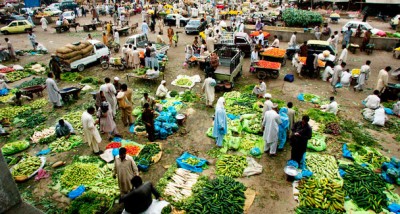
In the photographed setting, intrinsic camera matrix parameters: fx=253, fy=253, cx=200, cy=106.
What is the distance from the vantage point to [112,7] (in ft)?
109

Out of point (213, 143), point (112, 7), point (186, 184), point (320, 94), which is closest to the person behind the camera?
point (186, 184)

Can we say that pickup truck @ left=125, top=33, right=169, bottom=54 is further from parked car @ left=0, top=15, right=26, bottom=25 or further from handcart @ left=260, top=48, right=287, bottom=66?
parked car @ left=0, top=15, right=26, bottom=25

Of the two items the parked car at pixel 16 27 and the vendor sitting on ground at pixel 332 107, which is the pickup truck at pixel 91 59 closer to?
the parked car at pixel 16 27

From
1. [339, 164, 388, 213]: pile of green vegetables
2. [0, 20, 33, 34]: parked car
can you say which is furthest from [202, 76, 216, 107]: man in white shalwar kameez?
[0, 20, 33, 34]: parked car

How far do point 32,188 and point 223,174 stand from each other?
5158 millimetres

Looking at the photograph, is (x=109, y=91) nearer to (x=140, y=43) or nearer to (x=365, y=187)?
(x=140, y=43)

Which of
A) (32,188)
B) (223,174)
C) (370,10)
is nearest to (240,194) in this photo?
(223,174)

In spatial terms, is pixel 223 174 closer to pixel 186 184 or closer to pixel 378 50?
pixel 186 184

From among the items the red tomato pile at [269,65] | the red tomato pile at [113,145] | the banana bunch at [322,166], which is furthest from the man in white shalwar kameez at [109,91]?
the red tomato pile at [269,65]

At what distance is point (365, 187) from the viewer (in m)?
6.30

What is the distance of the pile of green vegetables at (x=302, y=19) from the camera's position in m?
21.0

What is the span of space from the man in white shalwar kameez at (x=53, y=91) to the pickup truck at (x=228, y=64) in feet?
23.0

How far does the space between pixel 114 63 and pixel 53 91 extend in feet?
14.9

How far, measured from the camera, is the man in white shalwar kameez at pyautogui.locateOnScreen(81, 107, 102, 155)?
7273mm
